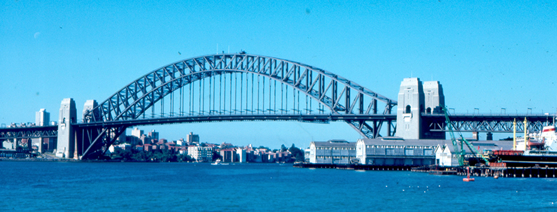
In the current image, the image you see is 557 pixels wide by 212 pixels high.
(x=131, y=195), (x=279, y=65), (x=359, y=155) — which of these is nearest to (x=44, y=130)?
(x=279, y=65)

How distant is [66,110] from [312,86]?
53661 mm

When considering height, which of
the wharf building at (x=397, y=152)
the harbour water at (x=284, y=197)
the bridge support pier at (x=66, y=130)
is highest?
the bridge support pier at (x=66, y=130)

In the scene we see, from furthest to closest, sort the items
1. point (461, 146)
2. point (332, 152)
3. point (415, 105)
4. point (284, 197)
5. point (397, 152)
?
1. point (332, 152)
2. point (415, 105)
3. point (397, 152)
4. point (461, 146)
5. point (284, 197)

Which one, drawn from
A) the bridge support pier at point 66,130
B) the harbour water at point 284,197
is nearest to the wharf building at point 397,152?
the harbour water at point 284,197

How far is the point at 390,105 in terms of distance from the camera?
10525 centimetres

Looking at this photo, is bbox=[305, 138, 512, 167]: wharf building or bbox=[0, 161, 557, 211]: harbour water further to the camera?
bbox=[305, 138, 512, 167]: wharf building

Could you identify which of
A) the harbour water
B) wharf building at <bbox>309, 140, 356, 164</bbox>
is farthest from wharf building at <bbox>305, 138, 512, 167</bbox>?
the harbour water

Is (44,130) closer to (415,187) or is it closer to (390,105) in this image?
(390,105)

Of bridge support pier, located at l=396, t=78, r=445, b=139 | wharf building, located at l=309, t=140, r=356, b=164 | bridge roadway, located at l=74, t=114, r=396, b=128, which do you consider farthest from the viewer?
wharf building, located at l=309, t=140, r=356, b=164

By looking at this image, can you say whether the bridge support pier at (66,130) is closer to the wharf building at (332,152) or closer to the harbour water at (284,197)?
the wharf building at (332,152)

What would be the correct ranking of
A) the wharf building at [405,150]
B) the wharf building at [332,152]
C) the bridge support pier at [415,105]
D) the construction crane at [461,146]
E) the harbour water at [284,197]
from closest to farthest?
the harbour water at [284,197] < the construction crane at [461,146] < the wharf building at [405,150] < the bridge support pier at [415,105] < the wharf building at [332,152]

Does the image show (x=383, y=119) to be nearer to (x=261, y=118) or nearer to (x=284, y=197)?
(x=261, y=118)

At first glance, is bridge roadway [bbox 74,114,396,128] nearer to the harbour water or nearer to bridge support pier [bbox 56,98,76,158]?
bridge support pier [bbox 56,98,76,158]

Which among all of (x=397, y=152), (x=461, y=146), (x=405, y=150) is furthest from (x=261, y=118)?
(x=461, y=146)
